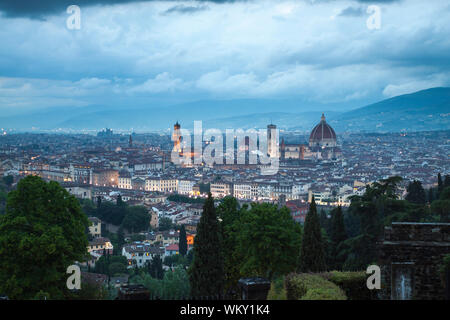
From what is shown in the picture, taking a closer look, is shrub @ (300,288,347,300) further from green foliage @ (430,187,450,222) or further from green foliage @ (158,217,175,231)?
green foliage @ (158,217,175,231)

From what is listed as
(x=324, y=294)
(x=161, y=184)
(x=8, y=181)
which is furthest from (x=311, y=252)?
(x=161, y=184)

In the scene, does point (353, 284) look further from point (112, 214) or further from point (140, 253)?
point (112, 214)

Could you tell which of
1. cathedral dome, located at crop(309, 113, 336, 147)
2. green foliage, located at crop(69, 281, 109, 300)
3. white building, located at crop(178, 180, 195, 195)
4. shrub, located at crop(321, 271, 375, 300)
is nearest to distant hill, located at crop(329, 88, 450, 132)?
cathedral dome, located at crop(309, 113, 336, 147)

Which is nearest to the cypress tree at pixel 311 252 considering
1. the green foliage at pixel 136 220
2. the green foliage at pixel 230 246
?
the green foliage at pixel 230 246

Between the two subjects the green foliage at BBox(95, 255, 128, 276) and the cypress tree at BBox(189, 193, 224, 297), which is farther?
the green foliage at BBox(95, 255, 128, 276)

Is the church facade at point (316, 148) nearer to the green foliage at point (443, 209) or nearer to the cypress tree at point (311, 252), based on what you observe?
the green foliage at point (443, 209)

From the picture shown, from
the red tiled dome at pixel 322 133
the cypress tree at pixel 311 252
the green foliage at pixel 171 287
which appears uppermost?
the red tiled dome at pixel 322 133
